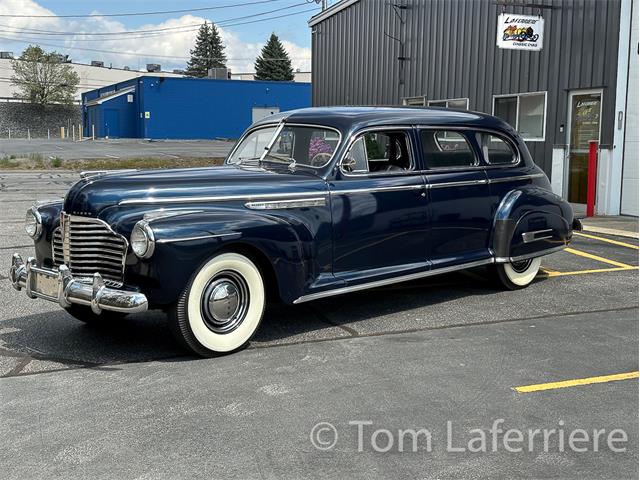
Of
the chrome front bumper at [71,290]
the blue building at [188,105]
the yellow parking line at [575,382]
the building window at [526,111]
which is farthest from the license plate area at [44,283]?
the blue building at [188,105]

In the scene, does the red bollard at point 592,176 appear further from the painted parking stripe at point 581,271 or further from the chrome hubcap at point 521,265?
the chrome hubcap at point 521,265

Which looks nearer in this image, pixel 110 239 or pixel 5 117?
pixel 110 239

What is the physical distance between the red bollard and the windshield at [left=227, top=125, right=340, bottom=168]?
25.8 feet

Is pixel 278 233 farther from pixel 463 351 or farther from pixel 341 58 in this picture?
pixel 341 58

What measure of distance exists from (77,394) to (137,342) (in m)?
1.12

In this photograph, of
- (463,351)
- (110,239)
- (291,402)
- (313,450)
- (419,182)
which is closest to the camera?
(313,450)

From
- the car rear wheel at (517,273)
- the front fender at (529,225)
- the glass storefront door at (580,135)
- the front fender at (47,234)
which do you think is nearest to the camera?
the front fender at (47,234)

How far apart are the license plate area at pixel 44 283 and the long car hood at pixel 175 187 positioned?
49 centimetres

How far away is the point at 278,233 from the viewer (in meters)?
5.01

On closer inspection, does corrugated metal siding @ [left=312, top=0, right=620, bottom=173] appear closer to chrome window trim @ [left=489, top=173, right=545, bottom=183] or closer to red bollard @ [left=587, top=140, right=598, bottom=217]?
red bollard @ [left=587, top=140, right=598, bottom=217]

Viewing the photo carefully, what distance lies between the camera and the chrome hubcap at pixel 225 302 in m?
4.79

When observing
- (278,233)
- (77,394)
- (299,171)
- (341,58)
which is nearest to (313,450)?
(77,394)

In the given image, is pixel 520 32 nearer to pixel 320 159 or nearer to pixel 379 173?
pixel 379 173

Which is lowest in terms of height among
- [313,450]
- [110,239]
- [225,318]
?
[313,450]
